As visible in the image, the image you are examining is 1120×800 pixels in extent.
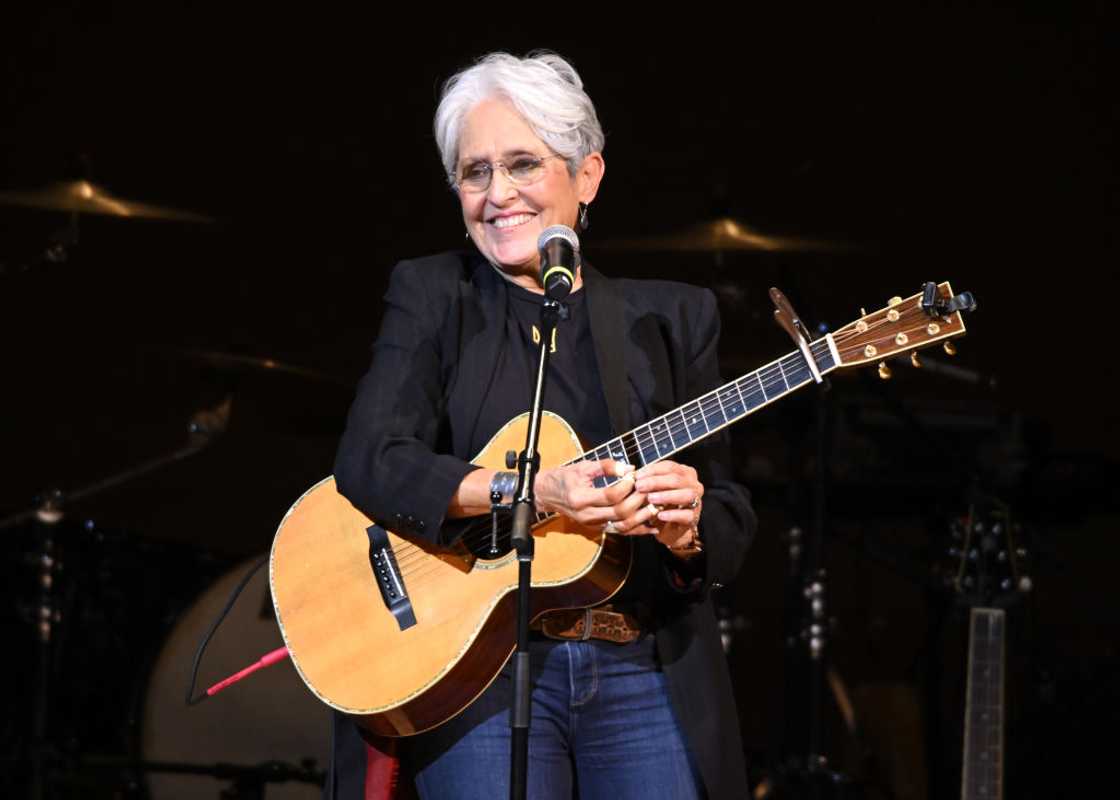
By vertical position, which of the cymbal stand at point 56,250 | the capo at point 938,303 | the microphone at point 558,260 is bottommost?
the capo at point 938,303

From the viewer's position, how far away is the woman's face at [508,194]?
2844mm

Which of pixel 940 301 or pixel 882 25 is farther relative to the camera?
pixel 882 25

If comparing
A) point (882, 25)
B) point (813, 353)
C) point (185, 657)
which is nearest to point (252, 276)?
point (185, 657)

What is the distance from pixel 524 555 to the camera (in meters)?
2.38

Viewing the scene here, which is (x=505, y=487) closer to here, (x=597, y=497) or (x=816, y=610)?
(x=597, y=497)

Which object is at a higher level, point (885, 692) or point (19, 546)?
point (19, 546)

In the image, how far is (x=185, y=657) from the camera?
5266mm

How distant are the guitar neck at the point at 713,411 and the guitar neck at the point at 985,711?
202cm

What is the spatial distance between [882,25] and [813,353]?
11.6 feet

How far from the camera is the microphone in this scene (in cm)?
251

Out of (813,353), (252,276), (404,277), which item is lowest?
(813,353)

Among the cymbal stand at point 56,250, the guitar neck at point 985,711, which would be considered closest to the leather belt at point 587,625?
the guitar neck at point 985,711

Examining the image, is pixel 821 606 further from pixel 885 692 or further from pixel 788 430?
pixel 885 692

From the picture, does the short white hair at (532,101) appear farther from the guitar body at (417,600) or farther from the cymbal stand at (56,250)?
the cymbal stand at (56,250)
